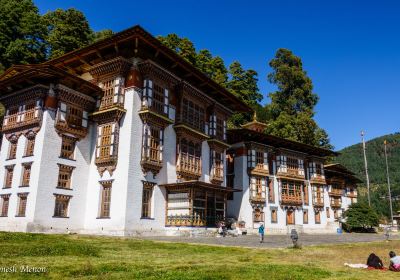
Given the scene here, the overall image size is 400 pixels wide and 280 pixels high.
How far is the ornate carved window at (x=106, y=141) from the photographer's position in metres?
28.7

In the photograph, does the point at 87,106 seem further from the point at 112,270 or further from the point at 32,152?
the point at 112,270

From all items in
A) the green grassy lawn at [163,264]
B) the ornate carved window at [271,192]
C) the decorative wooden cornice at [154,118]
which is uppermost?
the decorative wooden cornice at [154,118]

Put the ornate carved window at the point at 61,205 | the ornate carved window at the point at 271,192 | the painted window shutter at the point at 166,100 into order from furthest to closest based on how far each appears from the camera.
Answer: the ornate carved window at the point at 271,192
the painted window shutter at the point at 166,100
the ornate carved window at the point at 61,205

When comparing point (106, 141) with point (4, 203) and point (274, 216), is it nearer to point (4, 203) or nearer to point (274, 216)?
point (4, 203)

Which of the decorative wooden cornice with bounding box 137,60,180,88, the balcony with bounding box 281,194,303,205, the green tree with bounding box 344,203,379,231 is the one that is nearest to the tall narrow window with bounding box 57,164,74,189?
the decorative wooden cornice with bounding box 137,60,180,88

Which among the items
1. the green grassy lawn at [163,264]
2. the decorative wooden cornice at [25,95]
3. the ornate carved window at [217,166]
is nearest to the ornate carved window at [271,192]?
the ornate carved window at [217,166]

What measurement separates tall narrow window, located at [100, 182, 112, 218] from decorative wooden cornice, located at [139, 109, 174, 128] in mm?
5824

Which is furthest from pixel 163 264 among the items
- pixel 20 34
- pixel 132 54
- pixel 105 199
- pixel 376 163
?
pixel 376 163

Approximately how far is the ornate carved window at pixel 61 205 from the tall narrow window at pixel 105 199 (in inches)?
103

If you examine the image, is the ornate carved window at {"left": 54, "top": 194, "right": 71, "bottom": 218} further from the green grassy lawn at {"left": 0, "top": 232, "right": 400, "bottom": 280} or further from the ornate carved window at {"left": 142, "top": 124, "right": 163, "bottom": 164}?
the green grassy lawn at {"left": 0, "top": 232, "right": 400, "bottom": 280}

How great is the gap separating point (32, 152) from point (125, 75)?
30.6 feet

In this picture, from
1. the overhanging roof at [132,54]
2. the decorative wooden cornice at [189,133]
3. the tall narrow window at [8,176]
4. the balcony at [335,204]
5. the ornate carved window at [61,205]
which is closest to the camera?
the ornate carved window at [61,205]

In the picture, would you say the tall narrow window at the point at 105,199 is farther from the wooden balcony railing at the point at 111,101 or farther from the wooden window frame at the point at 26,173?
the wooden balcony railing at the point at 111,101

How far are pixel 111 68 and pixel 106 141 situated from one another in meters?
6.00
